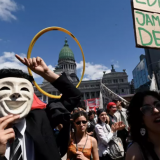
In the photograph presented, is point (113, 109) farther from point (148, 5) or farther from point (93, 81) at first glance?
point (93, 81)

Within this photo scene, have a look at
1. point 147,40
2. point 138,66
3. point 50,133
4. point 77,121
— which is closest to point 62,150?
point 50,133

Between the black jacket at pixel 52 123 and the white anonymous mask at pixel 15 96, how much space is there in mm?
147

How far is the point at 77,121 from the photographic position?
2.75 metres

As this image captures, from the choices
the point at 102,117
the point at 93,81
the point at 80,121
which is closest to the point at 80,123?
the point at 80,121

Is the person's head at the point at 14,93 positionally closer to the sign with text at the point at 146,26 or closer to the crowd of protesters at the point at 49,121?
the crowd of protesters at the point at 49,121

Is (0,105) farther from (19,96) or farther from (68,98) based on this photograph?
(68,98)

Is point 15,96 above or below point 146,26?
below

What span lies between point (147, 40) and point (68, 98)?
1845 mm

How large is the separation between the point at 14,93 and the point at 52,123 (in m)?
0.46

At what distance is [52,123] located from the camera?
60.2 inches

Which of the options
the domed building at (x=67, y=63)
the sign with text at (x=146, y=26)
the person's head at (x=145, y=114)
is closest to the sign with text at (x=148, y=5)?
the sign with text at (x=146, y=26)

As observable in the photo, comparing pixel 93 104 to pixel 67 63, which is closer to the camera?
pixel 93 104

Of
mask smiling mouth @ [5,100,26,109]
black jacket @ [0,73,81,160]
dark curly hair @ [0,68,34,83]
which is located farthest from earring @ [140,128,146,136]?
dark curly hair @ [0,68,34,83]

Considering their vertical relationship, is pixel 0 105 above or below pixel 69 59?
below
